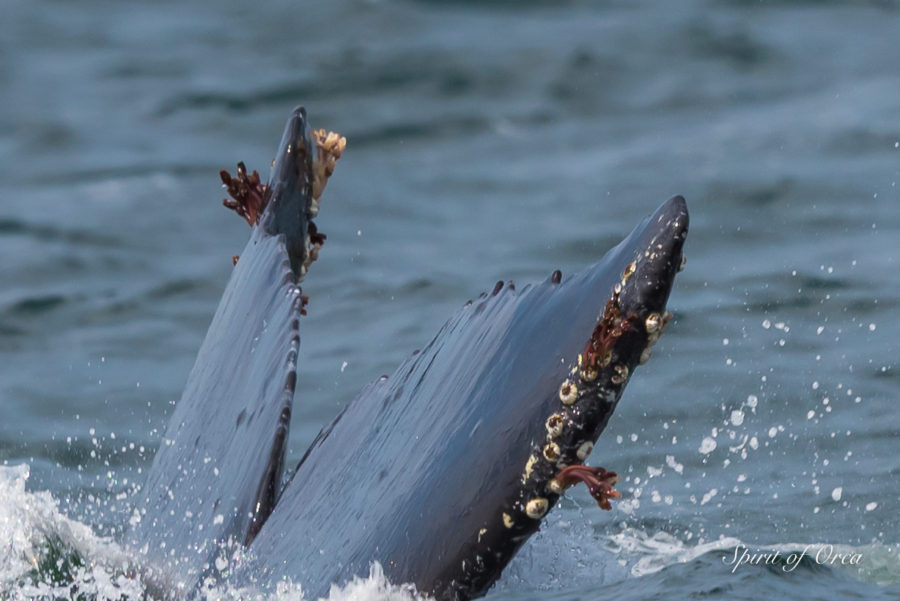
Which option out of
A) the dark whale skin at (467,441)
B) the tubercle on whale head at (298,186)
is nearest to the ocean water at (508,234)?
the dark whale skin at (467,441)

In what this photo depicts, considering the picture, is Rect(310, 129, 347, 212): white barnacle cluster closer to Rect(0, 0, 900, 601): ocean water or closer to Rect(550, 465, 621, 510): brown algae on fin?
Rect(0, 0, 900, 601): ocean water

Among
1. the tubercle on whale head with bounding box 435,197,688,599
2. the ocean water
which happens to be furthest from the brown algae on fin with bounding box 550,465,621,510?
the ocean water

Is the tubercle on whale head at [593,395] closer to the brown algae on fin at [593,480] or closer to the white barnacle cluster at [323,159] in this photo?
the brown algae on fin at [593,480]

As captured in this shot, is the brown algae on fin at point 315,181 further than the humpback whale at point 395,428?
Yes

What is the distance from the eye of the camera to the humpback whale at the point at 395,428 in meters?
3.93

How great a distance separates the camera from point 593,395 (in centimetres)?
390

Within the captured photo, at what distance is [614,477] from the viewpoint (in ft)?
12.4

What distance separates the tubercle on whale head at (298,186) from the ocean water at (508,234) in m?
1.25

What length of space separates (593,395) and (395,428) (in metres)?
0.88

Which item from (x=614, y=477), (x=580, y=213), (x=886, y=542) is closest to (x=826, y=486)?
(x=886, y=542)

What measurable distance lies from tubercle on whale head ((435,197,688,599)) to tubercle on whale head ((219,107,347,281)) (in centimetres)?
166

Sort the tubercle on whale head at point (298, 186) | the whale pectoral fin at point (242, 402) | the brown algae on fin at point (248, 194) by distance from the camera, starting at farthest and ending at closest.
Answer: the brown algae on fin at point (248, 194) → the tubercle on whale head at point (298, 186) → the whale pectoral fin at point (242, 402)

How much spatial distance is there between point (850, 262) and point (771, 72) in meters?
4.56

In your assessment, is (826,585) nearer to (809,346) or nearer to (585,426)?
(585,426)
